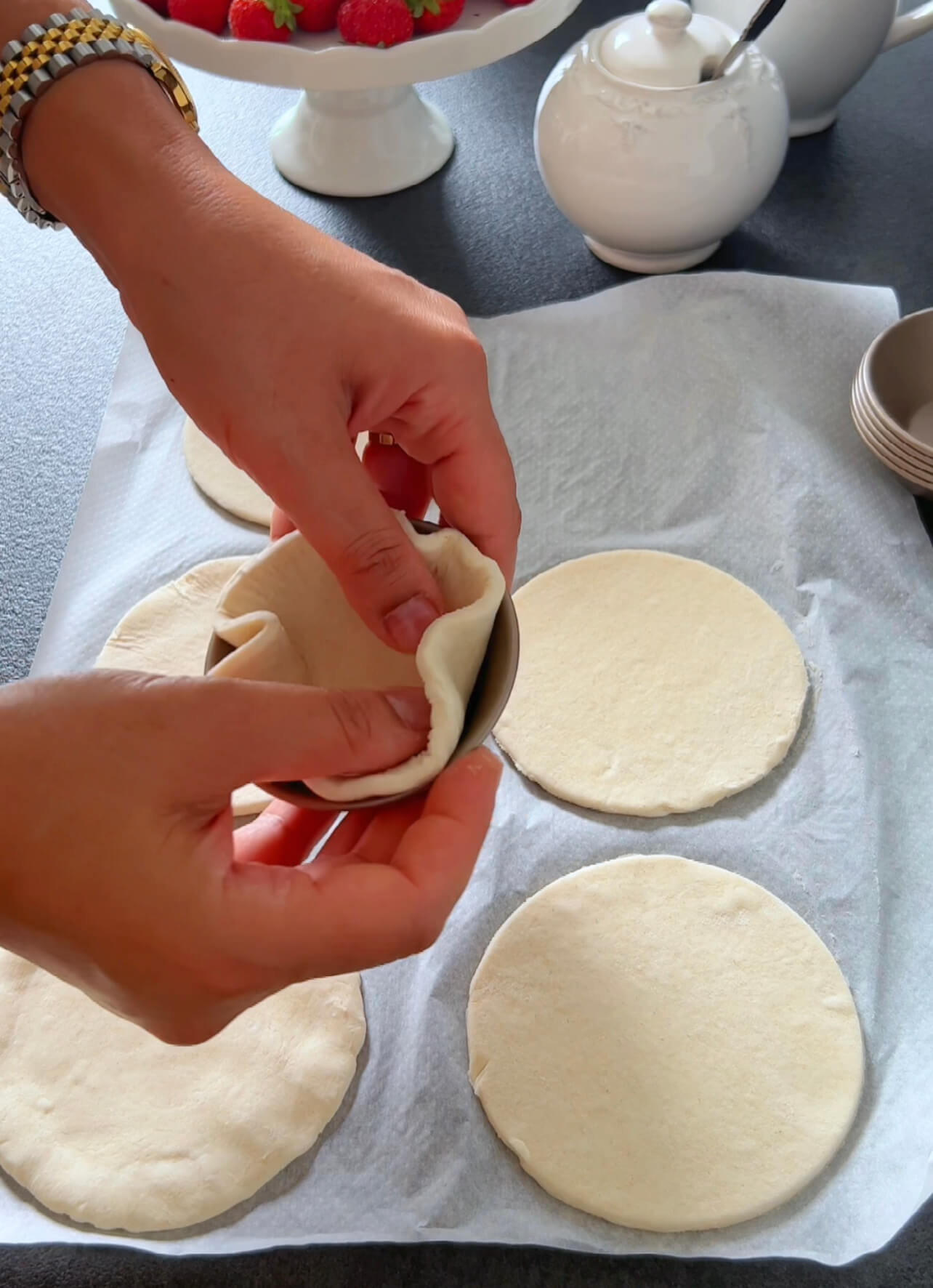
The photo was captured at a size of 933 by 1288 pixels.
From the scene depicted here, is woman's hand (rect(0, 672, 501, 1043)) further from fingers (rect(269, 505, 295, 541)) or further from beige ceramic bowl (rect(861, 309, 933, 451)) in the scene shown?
beige ceramic bowl (rect(861, 309, 933, 451))

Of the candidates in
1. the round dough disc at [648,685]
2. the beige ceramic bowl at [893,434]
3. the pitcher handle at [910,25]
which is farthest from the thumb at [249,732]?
the pitcher handle at [910,25]

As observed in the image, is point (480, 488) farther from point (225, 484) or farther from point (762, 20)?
point (762, 20)

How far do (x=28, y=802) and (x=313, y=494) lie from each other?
30cm

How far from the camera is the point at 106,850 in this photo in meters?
0.67

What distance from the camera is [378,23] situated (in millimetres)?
1370

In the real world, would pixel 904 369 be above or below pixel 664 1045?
above

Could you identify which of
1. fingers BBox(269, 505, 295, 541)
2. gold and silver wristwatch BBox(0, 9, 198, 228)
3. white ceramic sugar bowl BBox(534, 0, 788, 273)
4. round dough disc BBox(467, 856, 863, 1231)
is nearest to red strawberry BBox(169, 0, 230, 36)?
white ceramic sugar bowl BBox(534, 0, 788, 273)

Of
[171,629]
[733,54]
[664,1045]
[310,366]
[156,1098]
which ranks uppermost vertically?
[310,366]

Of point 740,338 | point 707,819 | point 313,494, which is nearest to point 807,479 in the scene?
point 740,338

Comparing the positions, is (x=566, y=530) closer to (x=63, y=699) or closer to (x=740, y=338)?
(x=740, y=338)

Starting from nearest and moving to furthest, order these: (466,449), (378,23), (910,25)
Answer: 1. (466,449)
2. (378,23)
3. (910,25)

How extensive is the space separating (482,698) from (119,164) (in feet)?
1.68

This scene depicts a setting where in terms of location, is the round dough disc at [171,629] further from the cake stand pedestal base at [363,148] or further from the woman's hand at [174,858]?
the cake stand pedestal base at [363,148]

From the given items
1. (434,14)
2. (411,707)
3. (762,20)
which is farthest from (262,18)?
(411,707)
